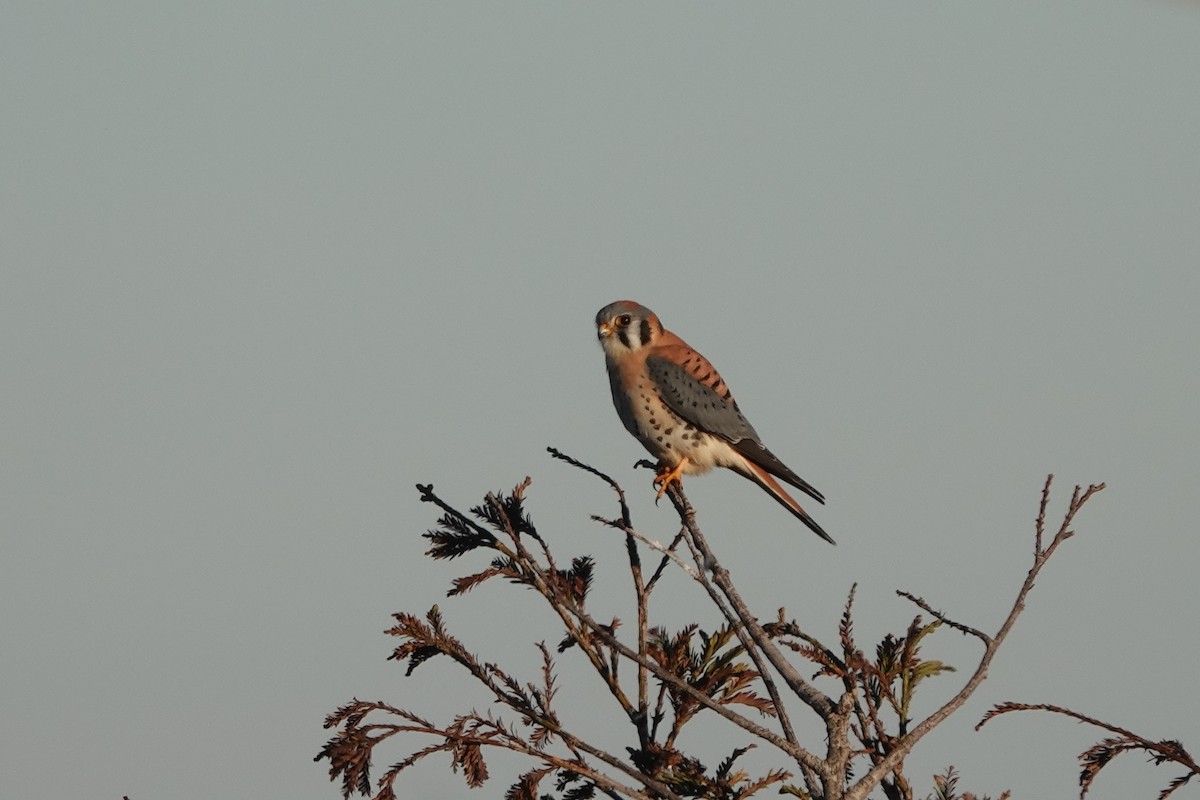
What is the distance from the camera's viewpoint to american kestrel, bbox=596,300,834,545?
636 cm

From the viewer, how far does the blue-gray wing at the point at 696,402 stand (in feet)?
20.9

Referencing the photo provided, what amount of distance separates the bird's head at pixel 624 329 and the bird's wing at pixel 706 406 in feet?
0.51

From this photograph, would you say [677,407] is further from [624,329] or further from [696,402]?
[624,329]

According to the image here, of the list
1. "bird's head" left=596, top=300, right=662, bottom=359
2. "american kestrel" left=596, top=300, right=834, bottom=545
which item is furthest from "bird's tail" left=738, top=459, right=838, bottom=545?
"bird's head" left=596, top=300, right=662, bottom=359

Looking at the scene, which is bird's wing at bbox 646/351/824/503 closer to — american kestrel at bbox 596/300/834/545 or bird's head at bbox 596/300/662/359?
american kestrel at bbox 596/300/834/545

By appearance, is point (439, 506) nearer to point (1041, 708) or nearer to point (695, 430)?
point (1041, 708)

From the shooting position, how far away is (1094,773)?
3367mm

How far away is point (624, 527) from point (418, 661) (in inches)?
23.5

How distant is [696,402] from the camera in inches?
252

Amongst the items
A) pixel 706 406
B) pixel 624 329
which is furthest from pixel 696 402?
pixel 624 329

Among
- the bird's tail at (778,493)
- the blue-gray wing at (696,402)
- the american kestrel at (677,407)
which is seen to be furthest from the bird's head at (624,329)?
the bird's tail at (778,493)

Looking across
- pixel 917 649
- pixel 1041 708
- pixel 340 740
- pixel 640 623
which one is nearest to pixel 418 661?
pixel 340 740

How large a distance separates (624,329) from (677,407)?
0.52 meters

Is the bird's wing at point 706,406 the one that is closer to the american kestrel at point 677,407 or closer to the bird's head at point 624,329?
the american kestrel at point 677,407
